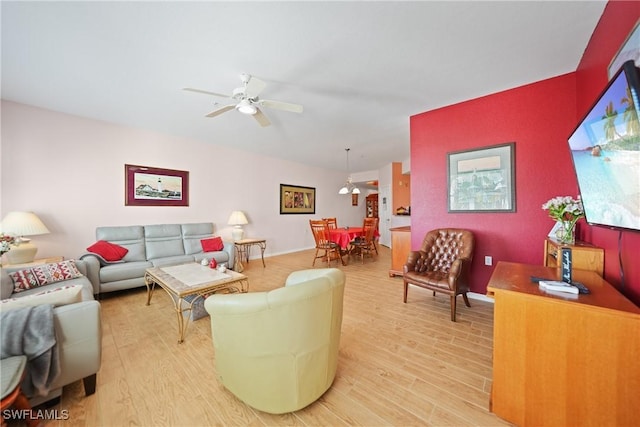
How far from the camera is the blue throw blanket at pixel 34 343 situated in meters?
1.17

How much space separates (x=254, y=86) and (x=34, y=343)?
2302 mm

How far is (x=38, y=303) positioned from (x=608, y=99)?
3.21 meters

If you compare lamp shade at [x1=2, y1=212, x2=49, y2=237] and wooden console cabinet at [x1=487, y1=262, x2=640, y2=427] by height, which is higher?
lamp shade at [x1=2, y1=212, x2=49, y2=237]

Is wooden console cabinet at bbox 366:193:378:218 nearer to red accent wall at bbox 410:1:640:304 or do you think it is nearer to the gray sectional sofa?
red accent wall at bbox 410:1:640:304

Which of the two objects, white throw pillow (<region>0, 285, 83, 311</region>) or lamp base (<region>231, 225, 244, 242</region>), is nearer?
white throw pillow (<region>0, 285, 83, 311</region>)

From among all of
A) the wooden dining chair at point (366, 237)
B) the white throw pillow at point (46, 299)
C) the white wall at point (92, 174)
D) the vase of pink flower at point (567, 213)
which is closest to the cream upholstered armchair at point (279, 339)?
the white throw pillow at point (46, 299)

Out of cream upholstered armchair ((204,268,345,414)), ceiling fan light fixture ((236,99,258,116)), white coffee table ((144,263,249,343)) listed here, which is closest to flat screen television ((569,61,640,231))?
cream upholstered armchair ((204,268,345,414))

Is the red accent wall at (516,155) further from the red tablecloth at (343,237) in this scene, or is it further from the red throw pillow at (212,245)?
the red throw pillow at (212,245)

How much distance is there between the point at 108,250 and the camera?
3.28 meters

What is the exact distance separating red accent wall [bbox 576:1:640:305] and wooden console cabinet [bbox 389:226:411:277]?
2.06 metres

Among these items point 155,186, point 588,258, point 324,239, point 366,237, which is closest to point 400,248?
point 366,237

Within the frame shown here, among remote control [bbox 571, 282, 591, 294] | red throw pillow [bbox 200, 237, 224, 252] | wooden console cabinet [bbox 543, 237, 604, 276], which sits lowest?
red throw pillow [bbox 200, 237, 224, 252]

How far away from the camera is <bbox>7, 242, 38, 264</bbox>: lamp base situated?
8.63ft

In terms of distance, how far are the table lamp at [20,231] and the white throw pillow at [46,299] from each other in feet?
6.63
